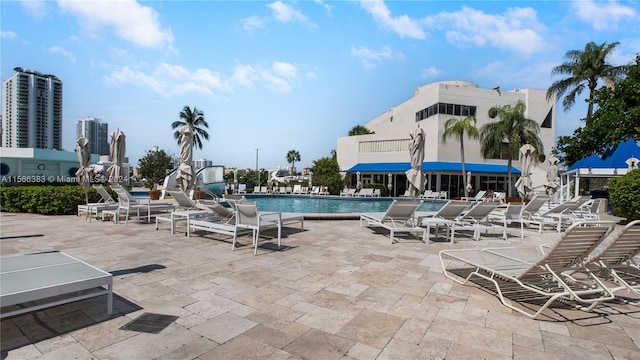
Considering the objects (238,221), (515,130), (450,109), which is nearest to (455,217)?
(238,221)

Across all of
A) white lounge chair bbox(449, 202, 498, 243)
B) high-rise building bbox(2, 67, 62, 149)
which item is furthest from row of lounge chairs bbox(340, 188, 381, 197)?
high-rise building bbox(2, 67, 62, 149)

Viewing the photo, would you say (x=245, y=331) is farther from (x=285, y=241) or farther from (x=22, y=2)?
(x=22, y=2)

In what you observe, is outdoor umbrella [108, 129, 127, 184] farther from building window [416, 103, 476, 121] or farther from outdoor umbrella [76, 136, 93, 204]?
building window [416, 103, 476, 121]

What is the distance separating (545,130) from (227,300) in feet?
118

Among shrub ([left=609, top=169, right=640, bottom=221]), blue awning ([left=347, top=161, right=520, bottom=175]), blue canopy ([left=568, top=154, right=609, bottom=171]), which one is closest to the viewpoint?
shrub ([left=609, top=169, right=640, bottom=221])

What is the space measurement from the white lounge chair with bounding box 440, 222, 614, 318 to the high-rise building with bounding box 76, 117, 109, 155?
76619mm

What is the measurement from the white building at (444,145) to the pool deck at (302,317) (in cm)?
2402

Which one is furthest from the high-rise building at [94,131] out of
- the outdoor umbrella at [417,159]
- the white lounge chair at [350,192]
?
the outdoor umbrella at [417,159]

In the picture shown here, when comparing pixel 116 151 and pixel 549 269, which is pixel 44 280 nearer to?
pixel 549 269

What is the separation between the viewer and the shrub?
10.00m

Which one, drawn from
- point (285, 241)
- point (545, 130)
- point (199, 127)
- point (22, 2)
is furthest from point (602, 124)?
point (199, 127)

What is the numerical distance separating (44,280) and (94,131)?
82.3 metres

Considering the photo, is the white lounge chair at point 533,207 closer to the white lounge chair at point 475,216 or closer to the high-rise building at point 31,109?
the white lounge chair at point 475,216

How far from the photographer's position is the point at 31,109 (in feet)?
141
